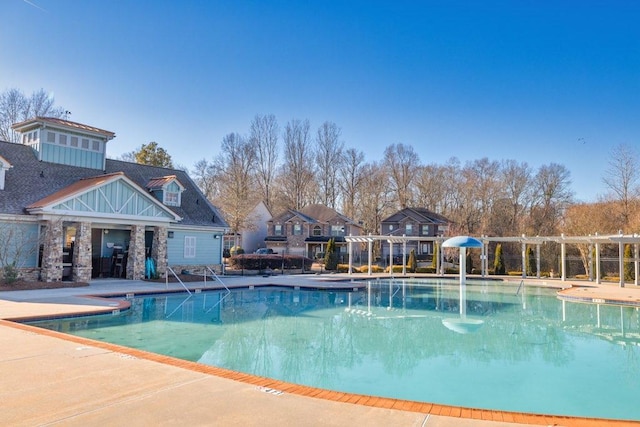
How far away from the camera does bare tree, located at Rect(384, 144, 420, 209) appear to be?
48188 millimetres

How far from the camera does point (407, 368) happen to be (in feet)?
25.0

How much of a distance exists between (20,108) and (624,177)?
41869 millimetres

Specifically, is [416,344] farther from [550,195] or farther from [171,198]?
[550,195]

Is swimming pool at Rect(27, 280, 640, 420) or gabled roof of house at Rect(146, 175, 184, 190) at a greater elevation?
gabled roof of house at Rect(146, 175, 184, 190)

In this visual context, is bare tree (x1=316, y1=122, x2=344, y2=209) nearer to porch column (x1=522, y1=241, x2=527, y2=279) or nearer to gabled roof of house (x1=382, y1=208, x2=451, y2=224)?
gabled roof of house (x1=382, y1=208, x2=451, y2=224)

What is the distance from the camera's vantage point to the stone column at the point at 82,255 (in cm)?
1688

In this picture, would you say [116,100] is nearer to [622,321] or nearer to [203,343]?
[203,343]

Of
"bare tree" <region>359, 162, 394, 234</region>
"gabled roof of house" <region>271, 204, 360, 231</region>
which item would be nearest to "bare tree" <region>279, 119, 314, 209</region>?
"gabled roof of house" <region>271, 204, 360, 231</region>

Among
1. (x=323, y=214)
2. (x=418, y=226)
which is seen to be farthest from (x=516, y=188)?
(x=323, y=214)

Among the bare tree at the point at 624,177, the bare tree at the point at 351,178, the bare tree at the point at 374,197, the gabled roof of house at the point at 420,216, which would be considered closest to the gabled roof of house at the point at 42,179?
the gabled roof of house at the point at 420,216

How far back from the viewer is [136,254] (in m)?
19.0

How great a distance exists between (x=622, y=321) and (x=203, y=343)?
11243 millimetres

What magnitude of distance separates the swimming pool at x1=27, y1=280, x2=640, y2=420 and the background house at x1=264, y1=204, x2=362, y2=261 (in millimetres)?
25908

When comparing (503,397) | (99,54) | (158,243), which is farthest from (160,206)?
(503,397)
